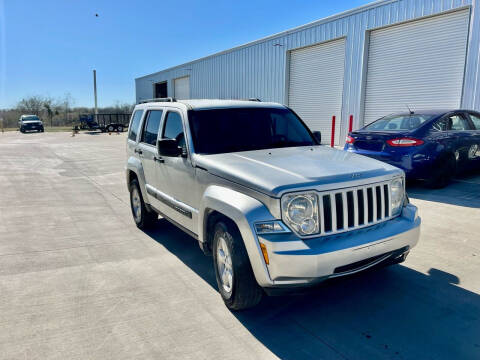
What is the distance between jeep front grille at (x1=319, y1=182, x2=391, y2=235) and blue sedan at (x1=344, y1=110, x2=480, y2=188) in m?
4.38

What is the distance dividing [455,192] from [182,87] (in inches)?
1068

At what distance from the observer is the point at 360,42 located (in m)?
14.7

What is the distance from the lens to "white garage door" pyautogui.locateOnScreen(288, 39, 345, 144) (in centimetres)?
1609

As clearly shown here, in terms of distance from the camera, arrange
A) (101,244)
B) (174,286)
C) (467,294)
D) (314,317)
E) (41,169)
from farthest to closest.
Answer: (41,169), (101,244), (174,286), (467,294), (314,317)

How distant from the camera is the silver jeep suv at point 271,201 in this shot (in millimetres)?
2826

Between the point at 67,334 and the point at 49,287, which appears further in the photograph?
the point at 49,287

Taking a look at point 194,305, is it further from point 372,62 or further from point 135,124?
point 372,62

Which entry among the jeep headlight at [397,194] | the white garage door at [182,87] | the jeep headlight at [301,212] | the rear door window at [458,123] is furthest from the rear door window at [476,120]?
the white garage door at [182,87]

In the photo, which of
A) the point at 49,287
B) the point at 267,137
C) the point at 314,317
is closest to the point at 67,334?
the point at 49,287

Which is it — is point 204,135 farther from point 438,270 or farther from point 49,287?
point 438,270

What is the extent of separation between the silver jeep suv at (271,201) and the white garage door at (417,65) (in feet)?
33.1

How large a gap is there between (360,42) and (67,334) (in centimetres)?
1474

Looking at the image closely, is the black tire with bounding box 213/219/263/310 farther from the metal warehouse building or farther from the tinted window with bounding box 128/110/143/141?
the metal warehouse building

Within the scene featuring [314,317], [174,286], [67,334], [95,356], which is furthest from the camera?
[174,286]
